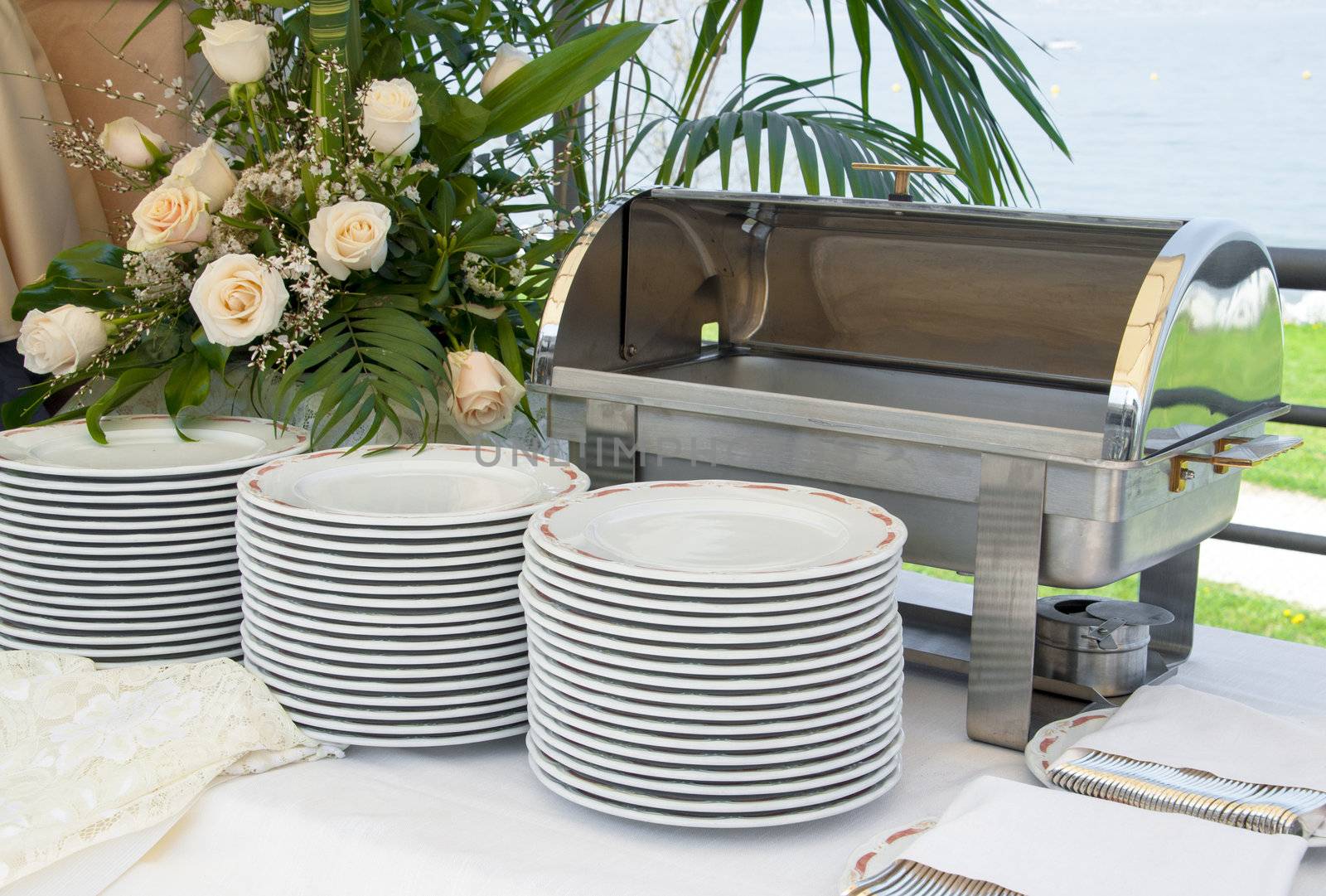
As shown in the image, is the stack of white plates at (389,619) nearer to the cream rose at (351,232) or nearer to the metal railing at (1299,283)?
the cream rose at (351,232)

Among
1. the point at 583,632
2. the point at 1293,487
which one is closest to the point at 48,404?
the point at 583,632

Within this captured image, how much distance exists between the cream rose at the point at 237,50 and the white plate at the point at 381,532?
1.56 ft

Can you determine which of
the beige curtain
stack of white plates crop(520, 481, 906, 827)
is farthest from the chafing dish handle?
the beige curtain

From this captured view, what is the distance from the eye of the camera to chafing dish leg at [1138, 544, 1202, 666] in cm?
104

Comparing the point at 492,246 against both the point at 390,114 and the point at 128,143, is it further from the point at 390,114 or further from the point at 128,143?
the point at 128,143

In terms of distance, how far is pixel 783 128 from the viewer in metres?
1.53

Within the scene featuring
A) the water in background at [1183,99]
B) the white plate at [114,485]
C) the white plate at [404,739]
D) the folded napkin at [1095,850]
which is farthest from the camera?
the water in background at [1183,99]

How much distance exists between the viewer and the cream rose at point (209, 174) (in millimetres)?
1113

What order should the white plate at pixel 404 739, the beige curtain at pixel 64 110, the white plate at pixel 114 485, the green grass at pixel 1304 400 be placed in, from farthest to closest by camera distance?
the green grass at pixel 1304 400 < the beige curtain at pixel 64 110 < the white plate at pixel 114 485 < the white plate at pixel 404 739

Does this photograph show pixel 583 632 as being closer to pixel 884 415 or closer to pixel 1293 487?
pixel 884 415

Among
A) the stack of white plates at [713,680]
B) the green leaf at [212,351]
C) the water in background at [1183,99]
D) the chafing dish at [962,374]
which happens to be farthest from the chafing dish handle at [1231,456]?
the water in background at [1183,99]

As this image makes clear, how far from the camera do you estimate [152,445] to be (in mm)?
1115

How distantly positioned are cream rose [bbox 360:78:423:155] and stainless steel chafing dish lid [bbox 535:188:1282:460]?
0.18 meters

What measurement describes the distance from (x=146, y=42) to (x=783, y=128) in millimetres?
792
